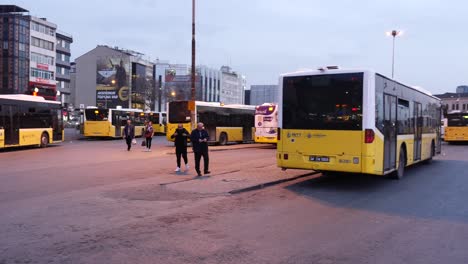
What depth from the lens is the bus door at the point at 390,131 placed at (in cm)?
1270

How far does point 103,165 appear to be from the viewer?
18.1 metres

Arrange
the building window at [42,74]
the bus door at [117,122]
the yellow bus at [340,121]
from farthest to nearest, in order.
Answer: the building window at [42,74] → the bus door at [117,122] → the yellow bus at [340,121]

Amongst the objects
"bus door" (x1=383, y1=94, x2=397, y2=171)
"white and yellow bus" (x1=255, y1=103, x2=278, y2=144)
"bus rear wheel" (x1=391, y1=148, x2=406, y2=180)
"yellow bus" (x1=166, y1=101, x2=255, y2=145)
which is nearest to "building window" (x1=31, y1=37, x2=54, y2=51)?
"yellow bus" (x1=166, y1=101, x2=255, y2=145)

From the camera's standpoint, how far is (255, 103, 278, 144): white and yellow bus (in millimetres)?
28500

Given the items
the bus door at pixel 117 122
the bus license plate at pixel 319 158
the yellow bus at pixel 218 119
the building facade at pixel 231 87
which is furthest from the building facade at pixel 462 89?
the bus license plate at pixel 319 158

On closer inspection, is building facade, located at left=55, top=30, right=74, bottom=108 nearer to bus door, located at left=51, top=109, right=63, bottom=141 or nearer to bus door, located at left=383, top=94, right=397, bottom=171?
bus door, located at left=51, top=109, right=63, bottom=141

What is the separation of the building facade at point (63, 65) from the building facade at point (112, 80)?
3.94 metres

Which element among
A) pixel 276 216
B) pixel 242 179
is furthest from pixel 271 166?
pixel 276 216

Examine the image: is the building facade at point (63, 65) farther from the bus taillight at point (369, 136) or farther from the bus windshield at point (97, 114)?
the bus taillight at point (369, 136)

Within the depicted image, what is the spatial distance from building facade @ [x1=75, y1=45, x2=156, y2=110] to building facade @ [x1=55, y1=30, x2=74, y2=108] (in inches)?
155

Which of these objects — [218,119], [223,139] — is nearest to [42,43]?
[223,139]

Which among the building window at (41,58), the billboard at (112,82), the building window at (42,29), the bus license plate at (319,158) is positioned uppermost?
the building window at (42,29)

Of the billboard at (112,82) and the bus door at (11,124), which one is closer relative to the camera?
the bus door at (11,124)

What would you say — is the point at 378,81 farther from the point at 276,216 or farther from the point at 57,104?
the point at 57,104
